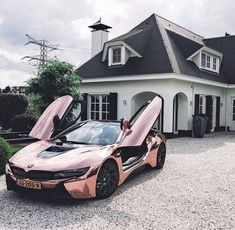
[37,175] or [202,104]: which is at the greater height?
[202,104]

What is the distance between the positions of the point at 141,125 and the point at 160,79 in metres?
9.19

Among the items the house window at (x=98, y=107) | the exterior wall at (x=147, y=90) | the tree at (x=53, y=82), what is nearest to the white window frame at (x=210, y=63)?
the exterior wall at (x=147, y=90)

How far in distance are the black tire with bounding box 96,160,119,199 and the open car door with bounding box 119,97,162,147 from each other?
1.79 feet

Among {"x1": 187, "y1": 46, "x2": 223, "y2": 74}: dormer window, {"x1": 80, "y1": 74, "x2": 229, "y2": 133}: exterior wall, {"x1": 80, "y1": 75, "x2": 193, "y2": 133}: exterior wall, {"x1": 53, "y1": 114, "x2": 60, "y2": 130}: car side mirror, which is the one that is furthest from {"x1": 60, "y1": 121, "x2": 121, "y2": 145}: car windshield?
{"x1": 187, "y1": 46, "x2": 223, "y2": 74}: dormer window

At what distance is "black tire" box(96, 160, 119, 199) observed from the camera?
5.30 m

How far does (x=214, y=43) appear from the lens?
22.8 m

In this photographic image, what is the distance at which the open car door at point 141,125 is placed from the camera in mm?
6012

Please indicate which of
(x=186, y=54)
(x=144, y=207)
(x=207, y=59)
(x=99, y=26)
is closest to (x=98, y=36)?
(x=99, y=26)

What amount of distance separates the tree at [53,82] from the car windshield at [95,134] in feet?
22.2

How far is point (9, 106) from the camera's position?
15812 millimetres

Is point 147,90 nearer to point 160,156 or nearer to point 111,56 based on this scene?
point 111,56

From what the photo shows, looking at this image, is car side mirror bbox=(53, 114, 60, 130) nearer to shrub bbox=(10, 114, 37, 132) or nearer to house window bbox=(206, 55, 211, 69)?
shrub bbox=(10, 114, 37, 132)

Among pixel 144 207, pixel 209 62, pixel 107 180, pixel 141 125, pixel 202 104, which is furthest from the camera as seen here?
pixel 209 62

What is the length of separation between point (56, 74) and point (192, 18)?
257 inches
